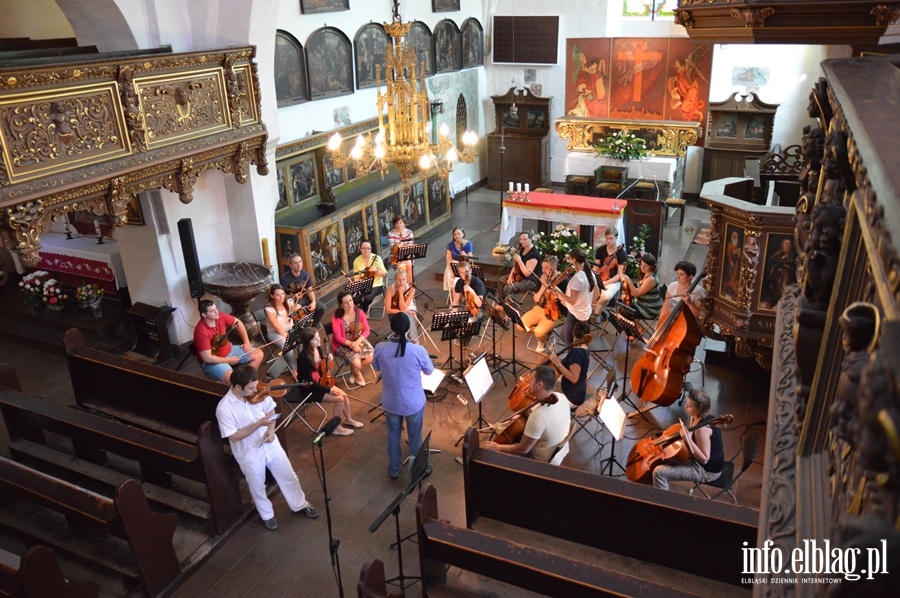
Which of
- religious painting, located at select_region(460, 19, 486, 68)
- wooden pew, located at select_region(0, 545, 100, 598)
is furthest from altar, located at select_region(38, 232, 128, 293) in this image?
religious painting, located at select_region(460, 19, 486, 68)

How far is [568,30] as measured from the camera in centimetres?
1591

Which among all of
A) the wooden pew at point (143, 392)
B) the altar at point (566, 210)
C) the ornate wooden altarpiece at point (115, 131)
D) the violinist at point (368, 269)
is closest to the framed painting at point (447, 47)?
the altar at point (566, 210)

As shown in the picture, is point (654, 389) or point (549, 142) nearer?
point (654, 389)

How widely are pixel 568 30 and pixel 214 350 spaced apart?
12.0m

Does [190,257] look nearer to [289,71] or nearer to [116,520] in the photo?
[289,71]

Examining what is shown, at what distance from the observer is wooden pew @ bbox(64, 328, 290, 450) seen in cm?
653

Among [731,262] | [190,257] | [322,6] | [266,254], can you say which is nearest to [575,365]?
[731,262]

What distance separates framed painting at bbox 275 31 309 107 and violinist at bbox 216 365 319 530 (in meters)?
6.45

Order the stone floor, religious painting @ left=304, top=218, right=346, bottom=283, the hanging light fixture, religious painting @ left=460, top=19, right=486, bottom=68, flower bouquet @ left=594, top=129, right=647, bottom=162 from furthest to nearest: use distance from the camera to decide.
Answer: religious painting @ left=460, top=19, right=486, bottom=68 → flower bouquet @ left=594, top=129, right=647, bottom=162 → religious painting @ left=304, top=218, right=346, bottom=283 → the hanging light fixture → the stone floor

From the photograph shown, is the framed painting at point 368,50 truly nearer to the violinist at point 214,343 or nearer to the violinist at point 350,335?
the violinist at point 350,335

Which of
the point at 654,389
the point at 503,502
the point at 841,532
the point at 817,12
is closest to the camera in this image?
the point at 841,532

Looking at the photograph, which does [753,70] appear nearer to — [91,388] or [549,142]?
[549,142]

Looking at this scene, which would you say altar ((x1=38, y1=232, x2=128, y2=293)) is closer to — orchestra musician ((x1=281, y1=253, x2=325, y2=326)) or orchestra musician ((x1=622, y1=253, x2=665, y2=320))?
orchestra musician ((x1=281, y1=253, x2=325, y2=326))

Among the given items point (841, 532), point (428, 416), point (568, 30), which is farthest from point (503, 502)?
point (568, 30)
